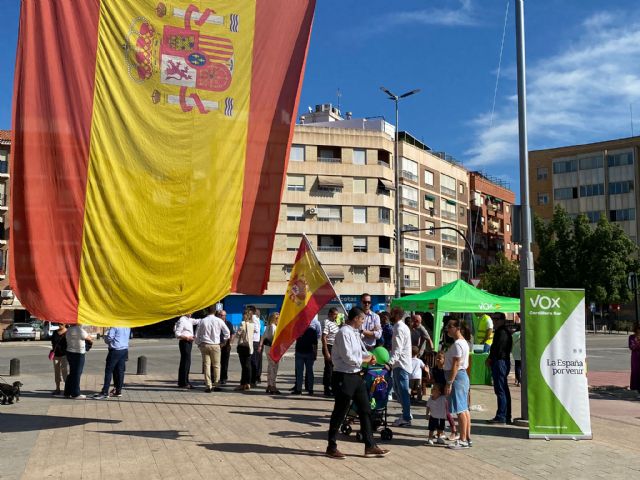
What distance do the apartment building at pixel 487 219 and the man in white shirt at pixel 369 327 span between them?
65763mm

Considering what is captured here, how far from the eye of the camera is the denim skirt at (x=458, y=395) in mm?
8625

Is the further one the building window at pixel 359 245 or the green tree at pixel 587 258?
the building window at pixel 359 245

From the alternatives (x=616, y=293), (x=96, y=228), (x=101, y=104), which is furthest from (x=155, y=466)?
(x=616, y=293)

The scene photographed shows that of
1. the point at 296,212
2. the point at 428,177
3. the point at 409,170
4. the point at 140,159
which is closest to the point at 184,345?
the point at 140,159

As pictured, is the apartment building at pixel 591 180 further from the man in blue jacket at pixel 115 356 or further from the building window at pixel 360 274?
the man in blue jacket at pixel 115 356

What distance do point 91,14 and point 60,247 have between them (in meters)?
2.66

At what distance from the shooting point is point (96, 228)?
7.21 meters

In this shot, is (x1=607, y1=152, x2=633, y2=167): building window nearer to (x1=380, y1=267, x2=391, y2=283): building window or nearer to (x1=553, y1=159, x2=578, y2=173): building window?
(x1=553, y1=159, x2=578, y2=173): building window

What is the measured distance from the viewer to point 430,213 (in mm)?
67750

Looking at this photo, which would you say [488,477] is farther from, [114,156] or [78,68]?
[78,68]

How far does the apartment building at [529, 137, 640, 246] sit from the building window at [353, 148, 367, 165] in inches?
1017

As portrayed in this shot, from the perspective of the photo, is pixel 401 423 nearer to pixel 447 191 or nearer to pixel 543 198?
pixel 447 191

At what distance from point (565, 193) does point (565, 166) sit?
3.16 meters

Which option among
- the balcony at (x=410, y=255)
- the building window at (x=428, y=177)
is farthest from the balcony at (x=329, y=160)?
the building window at (x=428, y=177)
